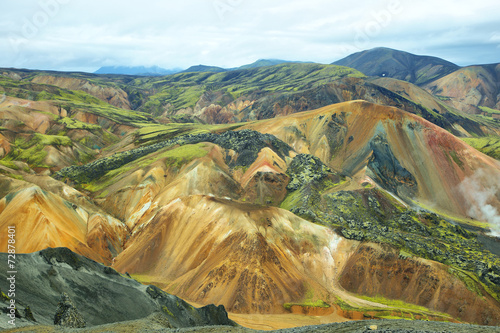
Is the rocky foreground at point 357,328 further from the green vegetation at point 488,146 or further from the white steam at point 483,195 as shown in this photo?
the green vegetation at point 488,146

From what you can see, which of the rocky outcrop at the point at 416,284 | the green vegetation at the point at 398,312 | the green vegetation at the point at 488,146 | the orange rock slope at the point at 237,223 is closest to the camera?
the green vegetation at the point at 398,312

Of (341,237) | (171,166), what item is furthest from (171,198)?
(341,237)

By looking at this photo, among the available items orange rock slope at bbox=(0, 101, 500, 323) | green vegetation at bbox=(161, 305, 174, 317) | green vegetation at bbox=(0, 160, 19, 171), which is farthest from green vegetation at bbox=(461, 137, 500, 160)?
green vegetation at bbox=(0, 160, 19, 171)

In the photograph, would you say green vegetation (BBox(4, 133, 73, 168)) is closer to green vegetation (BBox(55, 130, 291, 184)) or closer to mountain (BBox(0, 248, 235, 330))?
green vegetation (BBox(55, 130, 291, 184))

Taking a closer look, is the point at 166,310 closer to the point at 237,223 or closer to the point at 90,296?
the point at 90,296

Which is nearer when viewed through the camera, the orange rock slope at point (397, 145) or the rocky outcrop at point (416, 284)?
the rocky outcrop at point (416, 284)

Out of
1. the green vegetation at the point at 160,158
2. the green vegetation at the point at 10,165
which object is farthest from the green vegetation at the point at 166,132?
the green vegetation at the point at 10,165

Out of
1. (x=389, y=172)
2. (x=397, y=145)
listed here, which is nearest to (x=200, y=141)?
(x=389, y=172)
